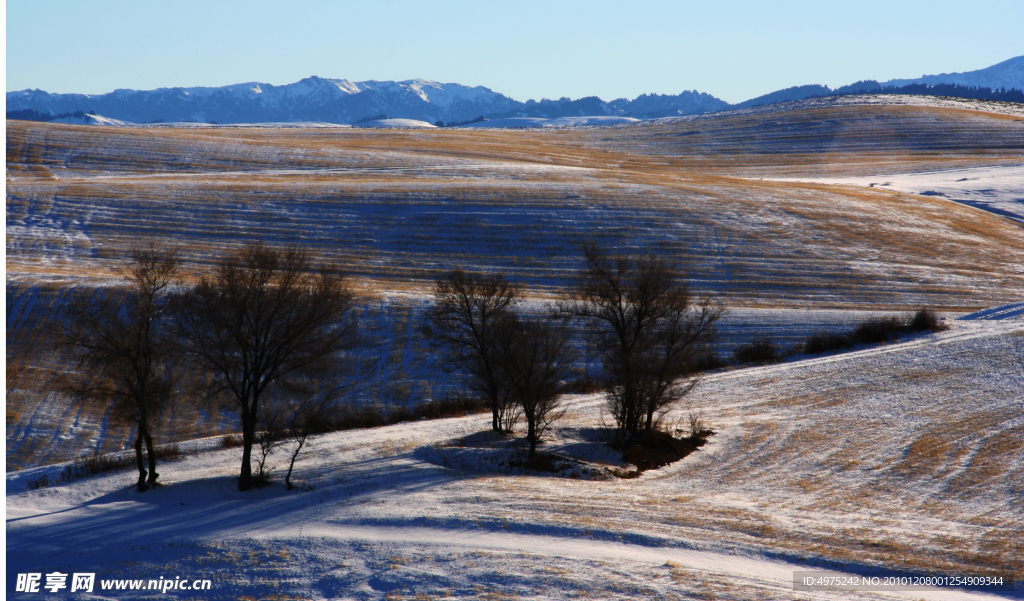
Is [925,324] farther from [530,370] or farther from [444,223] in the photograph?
[444,223]

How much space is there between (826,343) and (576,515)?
26.4 meters

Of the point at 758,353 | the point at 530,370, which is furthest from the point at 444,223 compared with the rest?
the point at 530,370

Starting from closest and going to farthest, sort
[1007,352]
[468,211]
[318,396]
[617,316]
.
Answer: [617,316], [318,396], [1007,352], [468,211]

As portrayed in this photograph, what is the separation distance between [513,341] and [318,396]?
11036 mm

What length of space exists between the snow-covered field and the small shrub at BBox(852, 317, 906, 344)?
34.7 feet

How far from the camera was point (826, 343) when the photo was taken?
39.9 metres

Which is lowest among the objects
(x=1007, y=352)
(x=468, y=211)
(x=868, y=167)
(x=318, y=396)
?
(x=318, y=396)

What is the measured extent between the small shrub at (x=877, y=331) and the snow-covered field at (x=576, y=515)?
10568 millimetres

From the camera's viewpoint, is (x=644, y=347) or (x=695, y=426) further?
(x=695, y=426)

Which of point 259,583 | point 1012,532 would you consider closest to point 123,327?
point 259,583

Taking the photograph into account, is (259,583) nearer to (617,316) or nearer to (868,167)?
(617,316)

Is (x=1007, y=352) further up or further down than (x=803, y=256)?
further down

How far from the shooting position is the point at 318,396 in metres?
32.0

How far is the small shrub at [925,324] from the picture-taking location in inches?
1629
